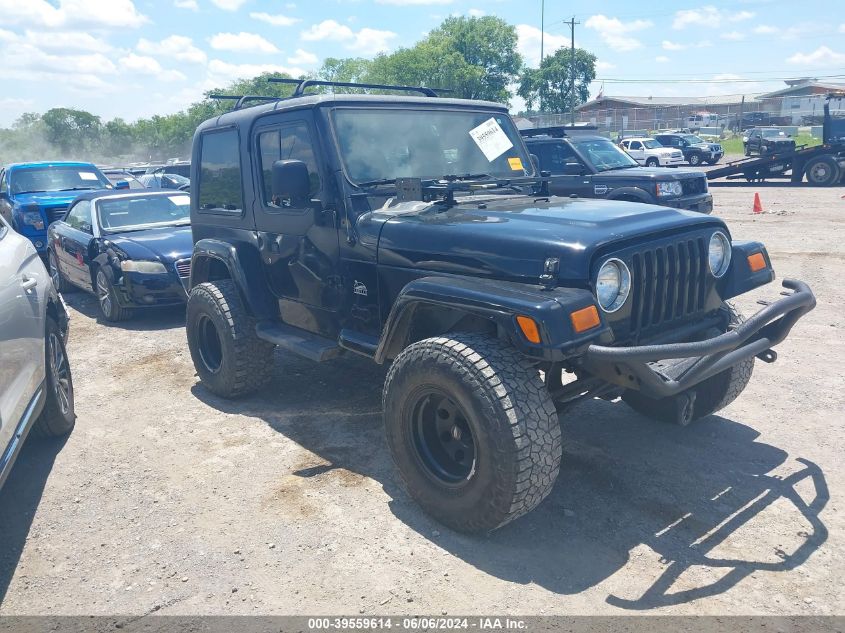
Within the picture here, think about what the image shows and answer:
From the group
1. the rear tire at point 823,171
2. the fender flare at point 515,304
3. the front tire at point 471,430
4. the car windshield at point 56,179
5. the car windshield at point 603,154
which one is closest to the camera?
the fender flare at point 515,304

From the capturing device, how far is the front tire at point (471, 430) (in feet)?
9.82

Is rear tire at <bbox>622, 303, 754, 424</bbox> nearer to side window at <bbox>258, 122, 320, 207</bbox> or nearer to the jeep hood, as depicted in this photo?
the jeep hood

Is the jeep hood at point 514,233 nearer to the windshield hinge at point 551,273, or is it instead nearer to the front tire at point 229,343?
the windshield hinge at point 551,273

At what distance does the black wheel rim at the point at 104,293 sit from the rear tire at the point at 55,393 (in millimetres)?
3359

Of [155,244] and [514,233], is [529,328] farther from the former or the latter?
[155,244]

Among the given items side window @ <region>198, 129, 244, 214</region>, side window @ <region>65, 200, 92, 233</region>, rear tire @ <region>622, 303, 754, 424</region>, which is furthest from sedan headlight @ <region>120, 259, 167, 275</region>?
rear tire @ <region>622, 303, 754, 424</region>

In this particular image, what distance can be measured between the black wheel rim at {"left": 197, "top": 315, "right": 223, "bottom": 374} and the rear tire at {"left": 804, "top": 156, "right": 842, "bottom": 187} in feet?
68.1

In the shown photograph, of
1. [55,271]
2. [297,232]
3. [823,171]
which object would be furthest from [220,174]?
[823,171]

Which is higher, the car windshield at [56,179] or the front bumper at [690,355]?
the car windshield at [56,179]

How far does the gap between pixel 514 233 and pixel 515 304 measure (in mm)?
519

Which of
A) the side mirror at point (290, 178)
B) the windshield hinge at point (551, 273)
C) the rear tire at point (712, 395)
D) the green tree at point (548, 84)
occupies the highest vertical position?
the green tree at point (548, 84)

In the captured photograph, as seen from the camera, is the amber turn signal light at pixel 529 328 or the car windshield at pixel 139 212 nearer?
the amber turn signal light at pixel 529 328

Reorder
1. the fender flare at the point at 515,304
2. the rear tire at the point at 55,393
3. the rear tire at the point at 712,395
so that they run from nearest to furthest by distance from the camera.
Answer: the fender flare at the point at 515,304
the rear tire at the point at 712,395
the rear tire at the point at 55,393

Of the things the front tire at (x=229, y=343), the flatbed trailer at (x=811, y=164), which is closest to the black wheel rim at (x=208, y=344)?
the front tire at (x=229, y=343)
